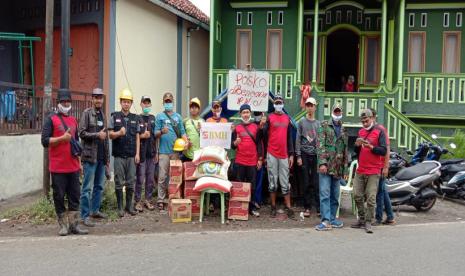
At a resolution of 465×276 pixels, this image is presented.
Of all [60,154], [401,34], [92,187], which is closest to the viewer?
[60,154]

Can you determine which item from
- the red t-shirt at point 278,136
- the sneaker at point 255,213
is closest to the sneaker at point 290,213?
the sneaker at point 255,213

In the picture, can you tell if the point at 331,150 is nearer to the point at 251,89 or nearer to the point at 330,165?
the point at 330,165

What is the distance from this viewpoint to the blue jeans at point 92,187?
22.7ft

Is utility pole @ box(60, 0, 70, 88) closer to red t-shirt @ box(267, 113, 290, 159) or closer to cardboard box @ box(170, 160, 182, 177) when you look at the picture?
cardboard box @ box(170, 160, 182, 177)

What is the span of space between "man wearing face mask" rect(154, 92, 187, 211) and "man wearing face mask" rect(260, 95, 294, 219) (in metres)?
1.54

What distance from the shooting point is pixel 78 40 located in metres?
12.2

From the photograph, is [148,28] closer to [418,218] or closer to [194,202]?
[194,202]

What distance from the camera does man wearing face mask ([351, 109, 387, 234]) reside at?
6.74 metres

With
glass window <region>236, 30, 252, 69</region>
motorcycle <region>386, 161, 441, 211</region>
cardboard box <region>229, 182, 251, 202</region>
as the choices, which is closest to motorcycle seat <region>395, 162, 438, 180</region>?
motorcycle <region>386, 161, 441, 211</region>

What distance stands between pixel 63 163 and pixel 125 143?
Answer: 1.21m

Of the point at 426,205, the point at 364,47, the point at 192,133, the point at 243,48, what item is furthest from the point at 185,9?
the point at 426,205

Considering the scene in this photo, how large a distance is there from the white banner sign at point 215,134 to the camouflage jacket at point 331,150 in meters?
1.63

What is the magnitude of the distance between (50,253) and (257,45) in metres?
12.0

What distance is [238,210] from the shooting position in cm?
737
